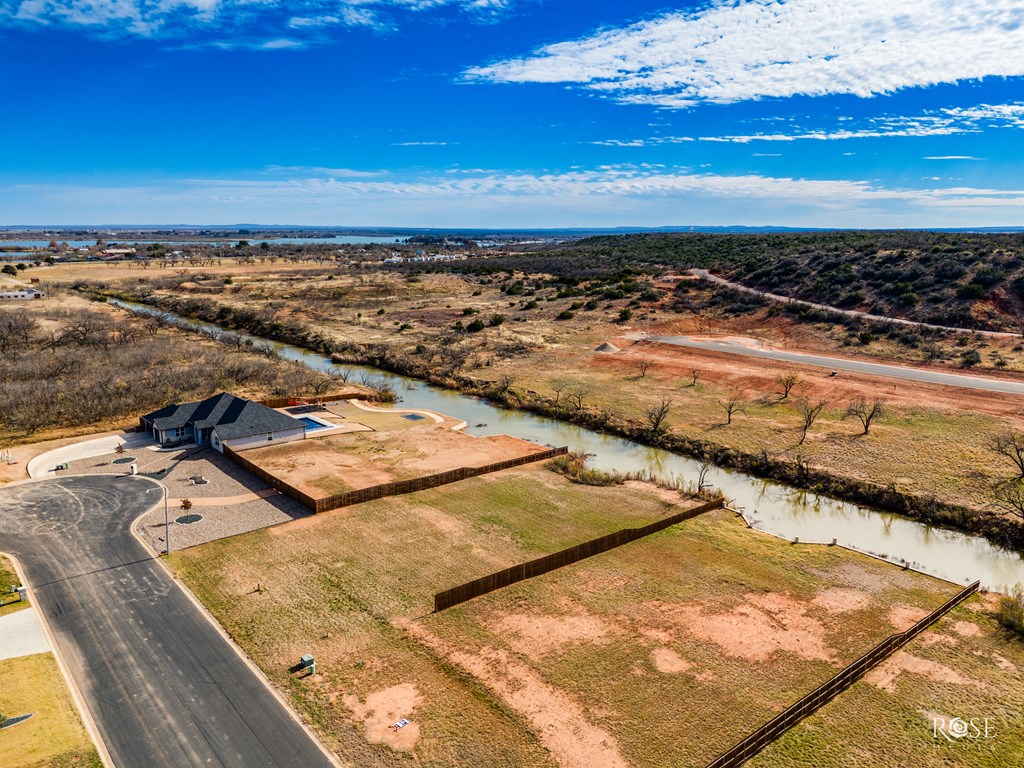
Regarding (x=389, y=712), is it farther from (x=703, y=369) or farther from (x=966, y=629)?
(x=703, y=369)

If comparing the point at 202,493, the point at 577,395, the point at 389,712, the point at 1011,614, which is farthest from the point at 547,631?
the point at 577,395

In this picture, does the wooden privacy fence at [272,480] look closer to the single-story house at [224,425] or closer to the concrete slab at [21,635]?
the single-story house at [224,425]

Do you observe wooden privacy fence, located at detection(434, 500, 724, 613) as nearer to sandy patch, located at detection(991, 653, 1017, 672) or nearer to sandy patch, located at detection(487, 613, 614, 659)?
sandy patch, located at detection(487, 613, 614, 659)

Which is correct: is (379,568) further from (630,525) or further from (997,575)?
(997,575)

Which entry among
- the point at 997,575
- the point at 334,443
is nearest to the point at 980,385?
the point at 997,575

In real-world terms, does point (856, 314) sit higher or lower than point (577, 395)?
higher

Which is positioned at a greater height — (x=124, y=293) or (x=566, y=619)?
(x=124, y=293)
